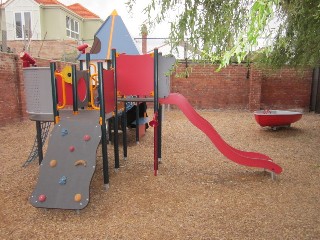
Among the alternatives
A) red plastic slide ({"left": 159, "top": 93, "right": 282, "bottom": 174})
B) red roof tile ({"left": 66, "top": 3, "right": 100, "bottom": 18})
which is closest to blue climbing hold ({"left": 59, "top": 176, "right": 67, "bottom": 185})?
red plastic slide ({"left": 159, "top": 93, "right": 282, "bottom": 174})

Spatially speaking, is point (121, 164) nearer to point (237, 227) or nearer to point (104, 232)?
point (104, 232)

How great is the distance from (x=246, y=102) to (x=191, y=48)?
1067cm

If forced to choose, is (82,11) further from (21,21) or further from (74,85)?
(74,85)

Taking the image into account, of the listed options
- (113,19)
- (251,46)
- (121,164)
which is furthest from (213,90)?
(251,46)

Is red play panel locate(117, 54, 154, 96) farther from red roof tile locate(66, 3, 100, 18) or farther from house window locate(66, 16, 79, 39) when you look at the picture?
red roof tile locate(66, 3, 100, 18)

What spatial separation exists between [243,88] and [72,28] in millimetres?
18347

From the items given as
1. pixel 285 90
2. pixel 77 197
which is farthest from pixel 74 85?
pixel 285 90

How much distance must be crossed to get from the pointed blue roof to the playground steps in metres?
5.24

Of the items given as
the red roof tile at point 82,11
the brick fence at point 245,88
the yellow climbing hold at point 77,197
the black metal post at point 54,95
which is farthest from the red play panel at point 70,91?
the red roof tile at point 82,11

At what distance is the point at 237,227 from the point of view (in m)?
2.81

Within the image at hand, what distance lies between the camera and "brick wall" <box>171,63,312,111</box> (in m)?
11.6

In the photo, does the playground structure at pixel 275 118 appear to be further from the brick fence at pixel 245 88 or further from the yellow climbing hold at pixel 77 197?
the yellow climbing hold at pixel 77 197

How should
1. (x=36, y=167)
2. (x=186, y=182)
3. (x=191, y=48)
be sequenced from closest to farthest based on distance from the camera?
(x=191, y=48), (x=186, y=182), (x=36, y=167)

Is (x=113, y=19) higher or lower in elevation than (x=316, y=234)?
higher
